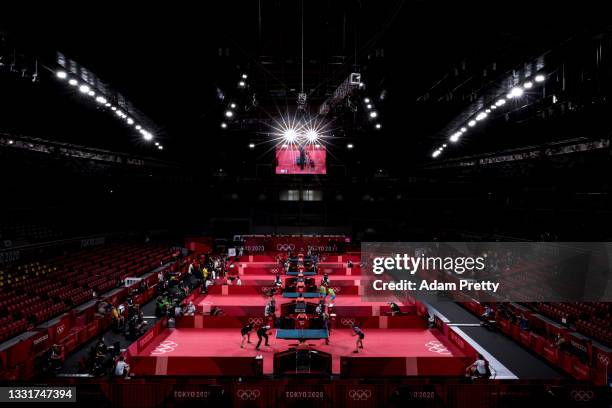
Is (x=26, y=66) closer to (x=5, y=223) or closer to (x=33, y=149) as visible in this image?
(x=33, y=149)

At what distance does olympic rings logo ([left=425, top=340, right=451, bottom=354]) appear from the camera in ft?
42.7

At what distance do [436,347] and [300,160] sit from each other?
53.0 ft

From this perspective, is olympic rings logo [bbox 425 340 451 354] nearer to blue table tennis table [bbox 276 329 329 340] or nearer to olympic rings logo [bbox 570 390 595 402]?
blue table tennis table [bbox 276 329 329 340]

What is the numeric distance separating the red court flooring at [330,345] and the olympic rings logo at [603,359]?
12.3 feet

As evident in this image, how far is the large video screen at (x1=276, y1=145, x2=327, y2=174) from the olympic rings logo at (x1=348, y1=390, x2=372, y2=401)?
18.9 metres

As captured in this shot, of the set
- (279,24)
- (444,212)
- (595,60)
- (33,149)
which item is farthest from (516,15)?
(444,212)

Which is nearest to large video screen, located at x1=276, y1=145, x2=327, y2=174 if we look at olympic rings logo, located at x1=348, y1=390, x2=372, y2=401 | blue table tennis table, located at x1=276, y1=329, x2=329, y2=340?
blue table tennis table, located at x1=276, y1=329, x2=329, y2=340

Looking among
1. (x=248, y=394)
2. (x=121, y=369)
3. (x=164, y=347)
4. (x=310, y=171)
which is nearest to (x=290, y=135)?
(x=310, y=171)

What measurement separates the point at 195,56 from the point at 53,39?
386cm

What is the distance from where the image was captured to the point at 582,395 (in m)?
8.27

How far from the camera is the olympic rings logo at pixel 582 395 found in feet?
27.0

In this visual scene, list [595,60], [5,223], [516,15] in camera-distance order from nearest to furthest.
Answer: [516,15]
[595,60]
[5,223]

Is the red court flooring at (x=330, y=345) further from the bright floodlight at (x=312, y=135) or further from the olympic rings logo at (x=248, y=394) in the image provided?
the bright floodlight at (x=312, y=135)

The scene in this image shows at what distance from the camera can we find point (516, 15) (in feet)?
27.0
